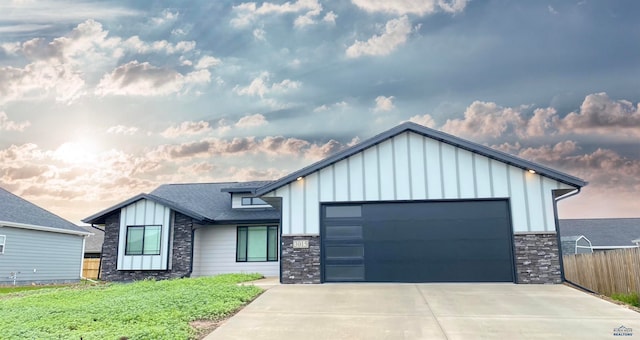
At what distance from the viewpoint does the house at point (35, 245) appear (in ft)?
59.8

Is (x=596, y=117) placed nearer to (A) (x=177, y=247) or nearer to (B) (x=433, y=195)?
(B) (x=433, y=195)

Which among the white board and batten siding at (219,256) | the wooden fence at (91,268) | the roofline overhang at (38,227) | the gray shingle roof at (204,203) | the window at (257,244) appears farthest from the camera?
the wooden fence at (91,268)

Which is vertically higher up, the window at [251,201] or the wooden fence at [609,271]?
the window at [251,201]

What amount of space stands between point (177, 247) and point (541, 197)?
44.5 ft

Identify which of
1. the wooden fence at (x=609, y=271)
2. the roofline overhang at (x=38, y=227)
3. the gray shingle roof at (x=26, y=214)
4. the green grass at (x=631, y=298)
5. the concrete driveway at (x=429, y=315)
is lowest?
the green grass at (x=631, y=298)

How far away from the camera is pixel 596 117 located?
1733cm

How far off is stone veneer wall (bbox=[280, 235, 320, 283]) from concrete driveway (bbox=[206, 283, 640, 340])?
1840 millimetres

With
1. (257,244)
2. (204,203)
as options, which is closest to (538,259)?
(257,244)

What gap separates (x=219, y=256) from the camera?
18984mm

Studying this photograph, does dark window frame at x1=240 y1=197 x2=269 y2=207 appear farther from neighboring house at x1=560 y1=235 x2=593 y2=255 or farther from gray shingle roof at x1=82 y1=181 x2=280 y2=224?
neighboring house at x1=560 y1=235 x2=593 y2=255

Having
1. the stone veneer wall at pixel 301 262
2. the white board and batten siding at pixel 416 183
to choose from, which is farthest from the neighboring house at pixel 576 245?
the stone veneer wall at pixel 301 262

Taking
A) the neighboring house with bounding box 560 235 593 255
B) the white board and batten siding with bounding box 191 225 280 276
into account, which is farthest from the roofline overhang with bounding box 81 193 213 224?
the neighboring house with bounding box 560 235 593 255

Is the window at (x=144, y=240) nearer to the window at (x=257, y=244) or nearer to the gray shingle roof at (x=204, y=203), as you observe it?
the gray shingle roof at (x=204, y=203)

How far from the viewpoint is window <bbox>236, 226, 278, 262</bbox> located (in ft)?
61.4
